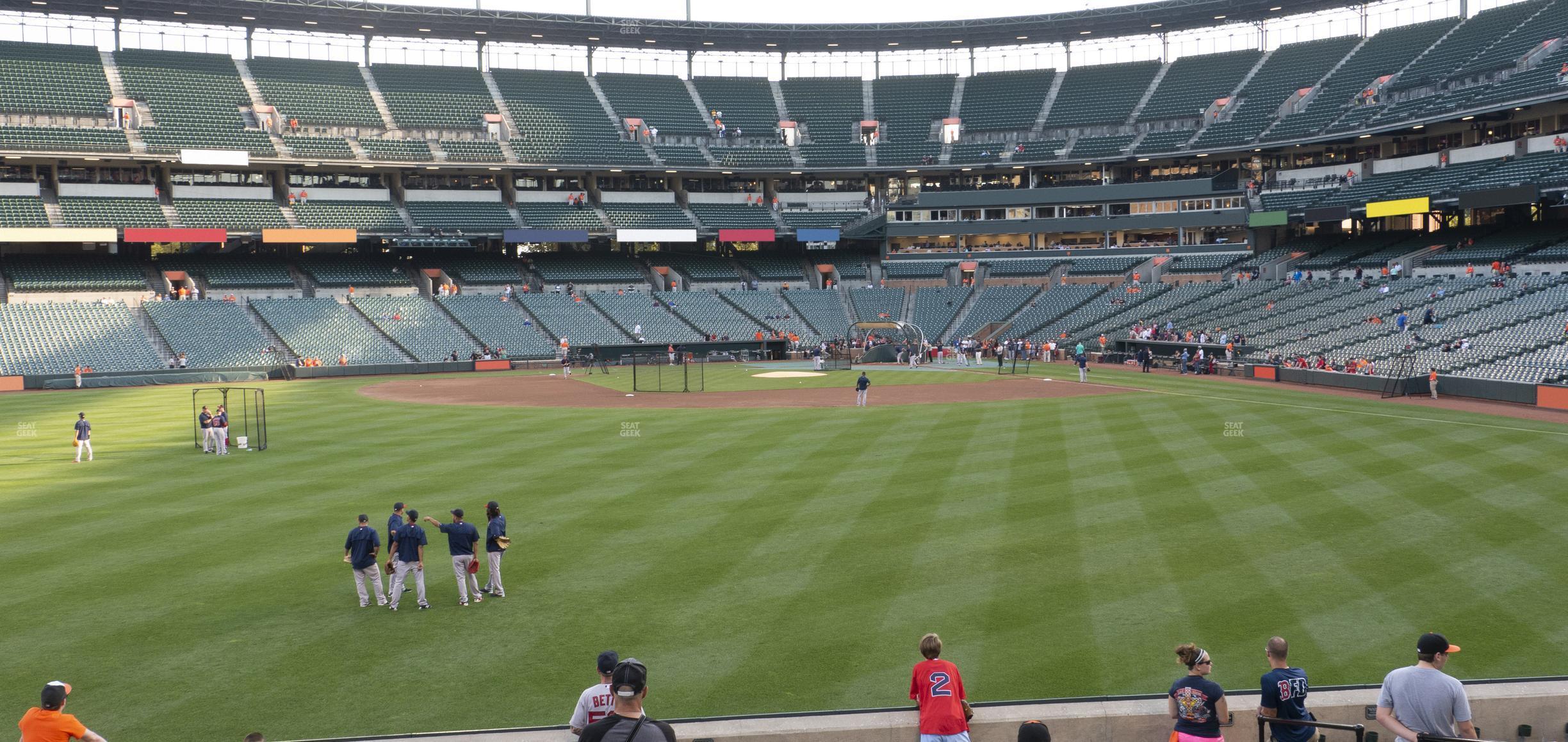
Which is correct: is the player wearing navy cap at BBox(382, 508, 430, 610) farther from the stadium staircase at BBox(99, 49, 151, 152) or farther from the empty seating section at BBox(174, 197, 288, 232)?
the stadium staircase at BBox(99, 49, 151, 152)

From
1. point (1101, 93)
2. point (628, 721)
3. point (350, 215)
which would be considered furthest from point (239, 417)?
point (1101, 93)

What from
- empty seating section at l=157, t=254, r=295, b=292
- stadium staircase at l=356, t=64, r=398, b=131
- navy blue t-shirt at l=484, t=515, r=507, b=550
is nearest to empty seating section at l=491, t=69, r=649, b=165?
stadium staircase at l=356, t=64, r=398, b=131

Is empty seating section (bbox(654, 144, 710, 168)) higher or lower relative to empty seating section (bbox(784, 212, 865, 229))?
higher

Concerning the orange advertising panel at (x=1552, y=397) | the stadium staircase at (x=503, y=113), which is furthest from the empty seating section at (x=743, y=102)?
the orange advertising panel at (x=1552, y=397)

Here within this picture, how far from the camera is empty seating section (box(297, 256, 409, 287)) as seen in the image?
3083 inches

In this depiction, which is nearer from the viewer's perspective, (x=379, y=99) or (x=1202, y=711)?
(x=1202, y=711)

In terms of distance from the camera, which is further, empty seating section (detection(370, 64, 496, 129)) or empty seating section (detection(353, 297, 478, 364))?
empty seating section (detection(370, 64, 496, 129))

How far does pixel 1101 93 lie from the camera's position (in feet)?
306

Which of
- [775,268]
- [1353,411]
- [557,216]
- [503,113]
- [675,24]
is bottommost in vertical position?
[1353,411]

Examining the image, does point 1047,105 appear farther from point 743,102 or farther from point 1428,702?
point 1428,702

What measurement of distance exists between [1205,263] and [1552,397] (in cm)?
4307

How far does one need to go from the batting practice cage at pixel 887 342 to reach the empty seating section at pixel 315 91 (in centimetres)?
4140

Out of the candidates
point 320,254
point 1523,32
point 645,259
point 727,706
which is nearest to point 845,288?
point 645,259

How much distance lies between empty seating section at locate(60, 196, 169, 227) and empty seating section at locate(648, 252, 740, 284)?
1453 inches
